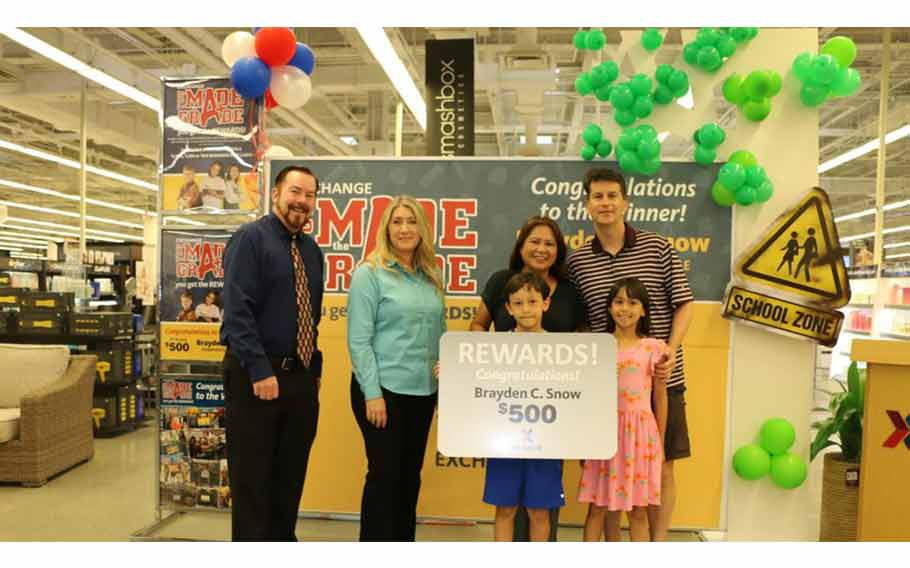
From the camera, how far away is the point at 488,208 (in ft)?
11.5

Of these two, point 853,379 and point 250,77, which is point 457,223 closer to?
point 250,77

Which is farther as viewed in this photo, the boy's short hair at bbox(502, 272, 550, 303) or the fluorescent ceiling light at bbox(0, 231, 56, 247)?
the fluorescent ceiling light at bbox(0, 231, 56, 247)

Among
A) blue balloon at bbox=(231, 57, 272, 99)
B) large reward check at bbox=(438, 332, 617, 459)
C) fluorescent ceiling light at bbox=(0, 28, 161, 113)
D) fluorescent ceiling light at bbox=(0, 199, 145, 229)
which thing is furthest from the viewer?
fluorescent ceiling light at bbox=(0, 199, 145, 229)

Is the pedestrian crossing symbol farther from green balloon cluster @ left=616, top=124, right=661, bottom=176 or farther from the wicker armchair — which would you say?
the wicker armchair

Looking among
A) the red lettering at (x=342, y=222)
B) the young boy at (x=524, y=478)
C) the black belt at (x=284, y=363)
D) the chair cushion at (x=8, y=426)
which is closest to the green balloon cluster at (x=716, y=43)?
the young boy at (x=524, y=478)

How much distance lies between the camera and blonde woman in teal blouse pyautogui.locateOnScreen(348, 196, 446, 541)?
2.51m

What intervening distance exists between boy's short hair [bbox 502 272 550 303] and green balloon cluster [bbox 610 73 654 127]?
46.5 inches

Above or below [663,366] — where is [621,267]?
above

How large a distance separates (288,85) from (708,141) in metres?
2.06

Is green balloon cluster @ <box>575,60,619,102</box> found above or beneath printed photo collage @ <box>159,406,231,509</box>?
above

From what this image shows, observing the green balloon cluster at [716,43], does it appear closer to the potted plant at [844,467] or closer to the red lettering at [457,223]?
the red lettering at [457,223]

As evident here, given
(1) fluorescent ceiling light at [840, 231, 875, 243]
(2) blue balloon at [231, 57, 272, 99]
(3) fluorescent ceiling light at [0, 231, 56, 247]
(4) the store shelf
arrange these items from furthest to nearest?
(3) fluorescent ceiling light at [0, 231, 56, 247]
(1) fluorescent ceiling light at [840, 231, 875, 243]
(4) the store shelf
(2) blue balloon at [231, 57, 272, 99]

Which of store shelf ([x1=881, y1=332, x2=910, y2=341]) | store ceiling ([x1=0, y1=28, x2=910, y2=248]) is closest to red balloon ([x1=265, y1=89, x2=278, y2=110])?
store ceiling ([x1=0, y1=28, x2=910, y2=248])

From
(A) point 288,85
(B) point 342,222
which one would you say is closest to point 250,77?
(A) point 288,85
